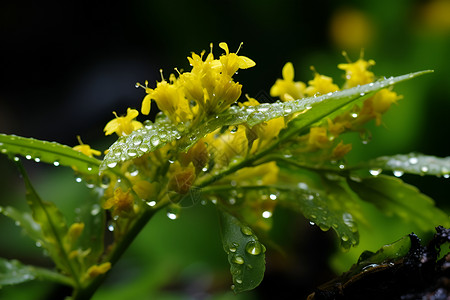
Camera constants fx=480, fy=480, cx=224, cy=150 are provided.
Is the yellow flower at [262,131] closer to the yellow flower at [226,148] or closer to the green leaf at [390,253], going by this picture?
the yellow flower at [226,148]

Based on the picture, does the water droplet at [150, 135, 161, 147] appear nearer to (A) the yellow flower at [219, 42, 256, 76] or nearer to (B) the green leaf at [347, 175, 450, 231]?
(A) the yellow flower at [219, 42, 256, 76]

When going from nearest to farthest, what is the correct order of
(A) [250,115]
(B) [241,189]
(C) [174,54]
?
1. (A) [250,115]
2. (B) [241,189]
3. (C) [174,54]

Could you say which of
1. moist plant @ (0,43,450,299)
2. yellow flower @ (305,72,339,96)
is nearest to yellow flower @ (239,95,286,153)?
moist plant @ (0,43,450,299)

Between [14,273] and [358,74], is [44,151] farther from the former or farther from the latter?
[358,74]

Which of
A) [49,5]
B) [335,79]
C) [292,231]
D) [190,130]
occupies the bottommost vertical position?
[292,231]

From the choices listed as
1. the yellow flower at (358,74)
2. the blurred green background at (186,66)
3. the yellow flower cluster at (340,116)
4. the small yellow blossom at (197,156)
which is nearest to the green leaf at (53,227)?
the small yellow blossom at (197,156)

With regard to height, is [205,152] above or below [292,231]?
above

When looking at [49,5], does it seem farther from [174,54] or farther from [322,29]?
[322,29]

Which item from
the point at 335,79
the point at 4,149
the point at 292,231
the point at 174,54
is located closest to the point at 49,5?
the point at 174,54
